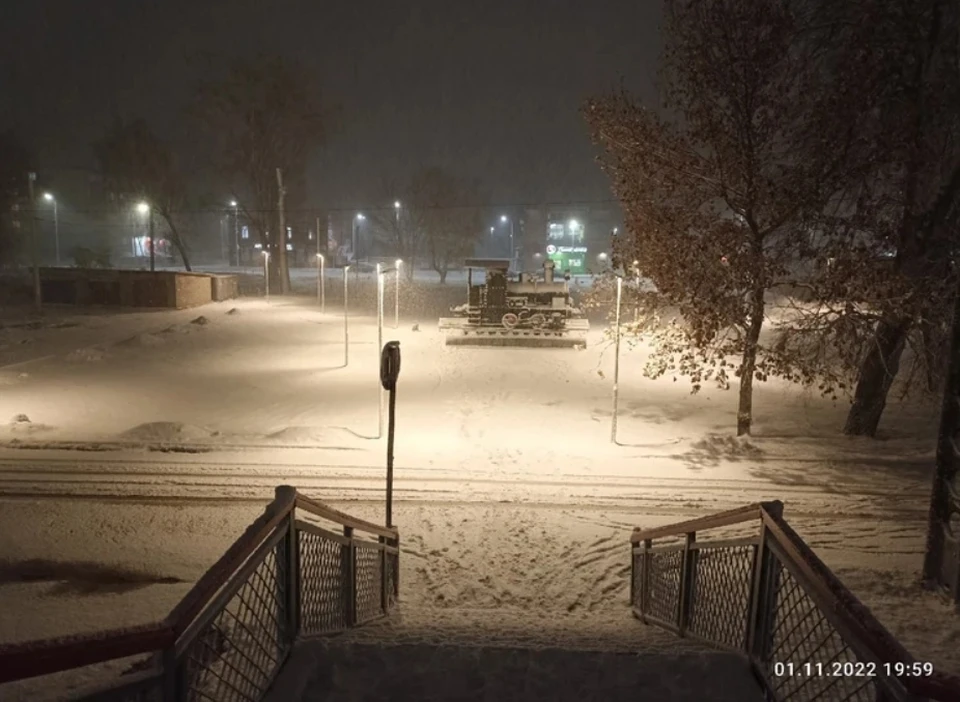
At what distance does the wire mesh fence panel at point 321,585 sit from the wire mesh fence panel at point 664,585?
2803mm

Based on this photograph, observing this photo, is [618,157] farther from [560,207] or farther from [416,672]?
[560,207]

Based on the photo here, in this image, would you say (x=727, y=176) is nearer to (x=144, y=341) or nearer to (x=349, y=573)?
(x=349, y=573)

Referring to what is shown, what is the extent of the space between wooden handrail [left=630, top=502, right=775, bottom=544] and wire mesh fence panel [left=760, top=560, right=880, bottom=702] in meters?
0.55

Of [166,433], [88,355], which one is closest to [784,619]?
[166,433]

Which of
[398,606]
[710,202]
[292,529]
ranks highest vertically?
[710,202]

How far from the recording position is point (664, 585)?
750cm

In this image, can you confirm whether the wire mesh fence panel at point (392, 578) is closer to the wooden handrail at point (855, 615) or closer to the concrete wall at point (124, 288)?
the wooden handrail at point (855, 615)

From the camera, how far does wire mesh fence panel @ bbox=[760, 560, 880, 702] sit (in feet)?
10.8

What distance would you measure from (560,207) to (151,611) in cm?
10070

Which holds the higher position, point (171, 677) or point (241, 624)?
point (171, 677)

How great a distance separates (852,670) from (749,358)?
40.2 ft

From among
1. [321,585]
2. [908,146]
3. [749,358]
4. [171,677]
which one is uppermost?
[908,146]

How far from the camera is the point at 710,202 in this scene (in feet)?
49.3

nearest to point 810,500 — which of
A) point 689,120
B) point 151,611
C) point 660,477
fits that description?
point 660,477
